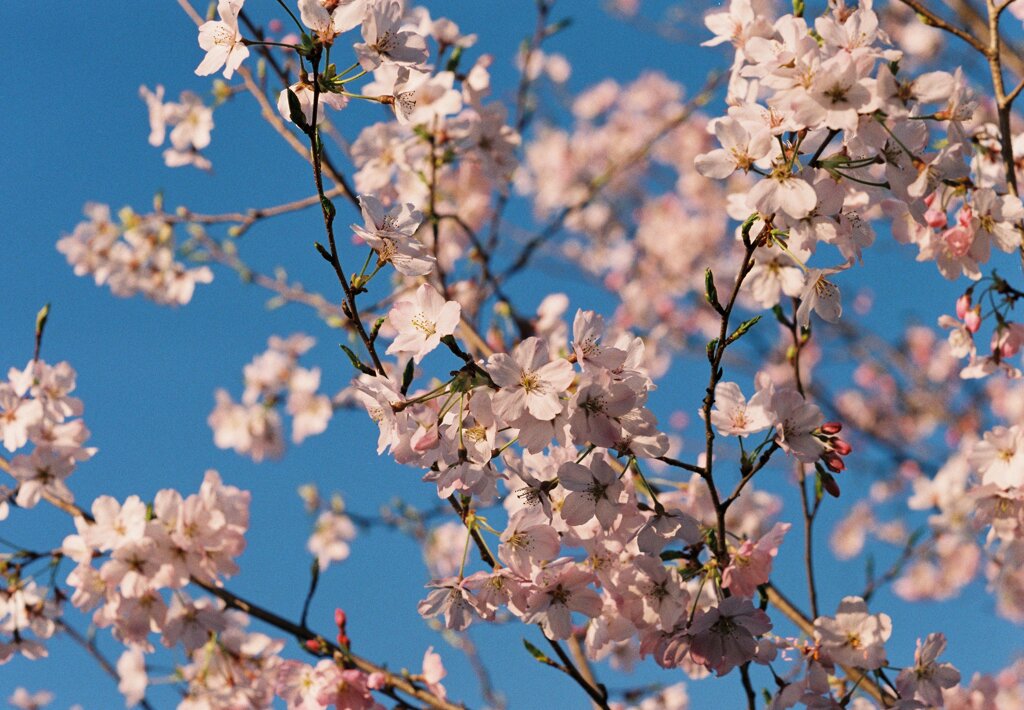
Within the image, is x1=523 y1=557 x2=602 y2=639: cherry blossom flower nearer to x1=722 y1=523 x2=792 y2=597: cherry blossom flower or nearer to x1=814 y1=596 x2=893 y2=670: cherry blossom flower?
x1=722 y1=523 x2=792 y2=597: cherry blossom flower

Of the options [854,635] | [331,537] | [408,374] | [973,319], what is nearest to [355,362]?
[408,374]

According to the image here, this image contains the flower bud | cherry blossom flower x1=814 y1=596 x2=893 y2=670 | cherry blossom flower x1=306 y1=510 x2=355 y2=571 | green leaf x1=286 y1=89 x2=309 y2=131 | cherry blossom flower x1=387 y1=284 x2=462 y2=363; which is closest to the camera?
green leaf x1=286 y1=89 x2=309 y2=131

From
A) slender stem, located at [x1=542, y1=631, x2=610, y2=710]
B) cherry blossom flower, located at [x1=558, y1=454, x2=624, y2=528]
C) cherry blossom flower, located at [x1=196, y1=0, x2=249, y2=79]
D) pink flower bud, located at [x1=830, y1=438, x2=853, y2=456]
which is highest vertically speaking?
cherry blossom flower, located at [x1=196, y1=0, x2=249, y2=79]

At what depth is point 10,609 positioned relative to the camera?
2.58 metres

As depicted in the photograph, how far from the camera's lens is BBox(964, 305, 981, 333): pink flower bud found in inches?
90.5

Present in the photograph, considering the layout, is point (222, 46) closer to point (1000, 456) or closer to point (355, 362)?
point (355, 362)

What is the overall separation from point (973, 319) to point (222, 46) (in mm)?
1895

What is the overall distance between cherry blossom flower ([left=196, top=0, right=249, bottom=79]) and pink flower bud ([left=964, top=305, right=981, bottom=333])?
183 centimetres

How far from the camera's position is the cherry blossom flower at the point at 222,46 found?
1773 millimetres

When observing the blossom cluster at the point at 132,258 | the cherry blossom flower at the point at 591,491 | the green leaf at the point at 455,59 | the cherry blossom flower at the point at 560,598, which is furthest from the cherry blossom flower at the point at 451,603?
the blossom cluster at the point at 132,258

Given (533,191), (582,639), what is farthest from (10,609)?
(533,191)

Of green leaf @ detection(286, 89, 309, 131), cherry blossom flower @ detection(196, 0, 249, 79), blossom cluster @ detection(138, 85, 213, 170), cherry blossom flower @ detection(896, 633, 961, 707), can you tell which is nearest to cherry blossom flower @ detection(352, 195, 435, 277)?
green leaf @ detection(286, 89, 309, 131)

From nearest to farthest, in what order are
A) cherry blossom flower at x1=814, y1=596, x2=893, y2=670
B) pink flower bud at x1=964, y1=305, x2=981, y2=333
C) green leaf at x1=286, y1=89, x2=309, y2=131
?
1. green leaf at x1=286, y1=89, x2=309, y2=131
2. cherry blossom flower at x1=814, y1=596, x2=893, y2=670
3. pink flower bud at x1=964, y1=305, x2=981, y2=333

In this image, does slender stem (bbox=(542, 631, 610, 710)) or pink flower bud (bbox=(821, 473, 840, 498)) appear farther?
slender stem (bbox=(542, 631, 610, 710))
